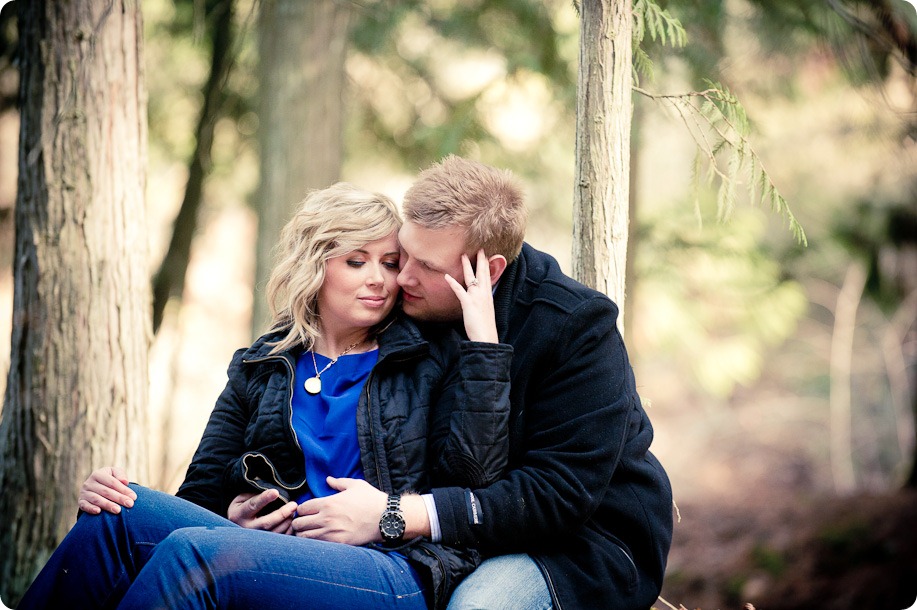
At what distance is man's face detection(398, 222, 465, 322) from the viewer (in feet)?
8.62

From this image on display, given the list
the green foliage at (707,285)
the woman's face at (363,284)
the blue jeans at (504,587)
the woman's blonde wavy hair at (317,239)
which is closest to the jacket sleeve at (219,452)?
the woman's blonde wavy hair at (317,239)

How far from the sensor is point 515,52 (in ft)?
20.1

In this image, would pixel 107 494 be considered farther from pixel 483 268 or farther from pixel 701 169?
pixel 701 169

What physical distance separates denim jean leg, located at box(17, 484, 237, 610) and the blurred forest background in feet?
6.45

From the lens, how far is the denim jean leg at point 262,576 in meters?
2.22

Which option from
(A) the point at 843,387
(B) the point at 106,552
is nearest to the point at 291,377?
(B) the point at 106,552

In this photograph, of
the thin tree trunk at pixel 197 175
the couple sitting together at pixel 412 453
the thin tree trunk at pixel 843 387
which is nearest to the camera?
the couple sitting together at pixel 412 453

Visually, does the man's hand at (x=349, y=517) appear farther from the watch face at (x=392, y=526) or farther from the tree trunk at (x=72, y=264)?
the tree trunk at (x=72, y=264)

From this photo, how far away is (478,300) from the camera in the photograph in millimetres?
2572

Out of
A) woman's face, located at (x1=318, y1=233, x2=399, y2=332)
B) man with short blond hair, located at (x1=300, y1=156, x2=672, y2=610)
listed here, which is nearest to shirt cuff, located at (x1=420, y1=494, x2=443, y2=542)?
man with short blond hair, located at (x1=300, y1=156, x2=672, y2=610)

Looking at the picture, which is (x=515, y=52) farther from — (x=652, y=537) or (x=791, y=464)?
(x=791, y=464)

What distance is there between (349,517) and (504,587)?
49 cm

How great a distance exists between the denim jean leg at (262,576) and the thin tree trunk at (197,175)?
4.63m

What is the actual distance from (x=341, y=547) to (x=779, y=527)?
691 centimetres
